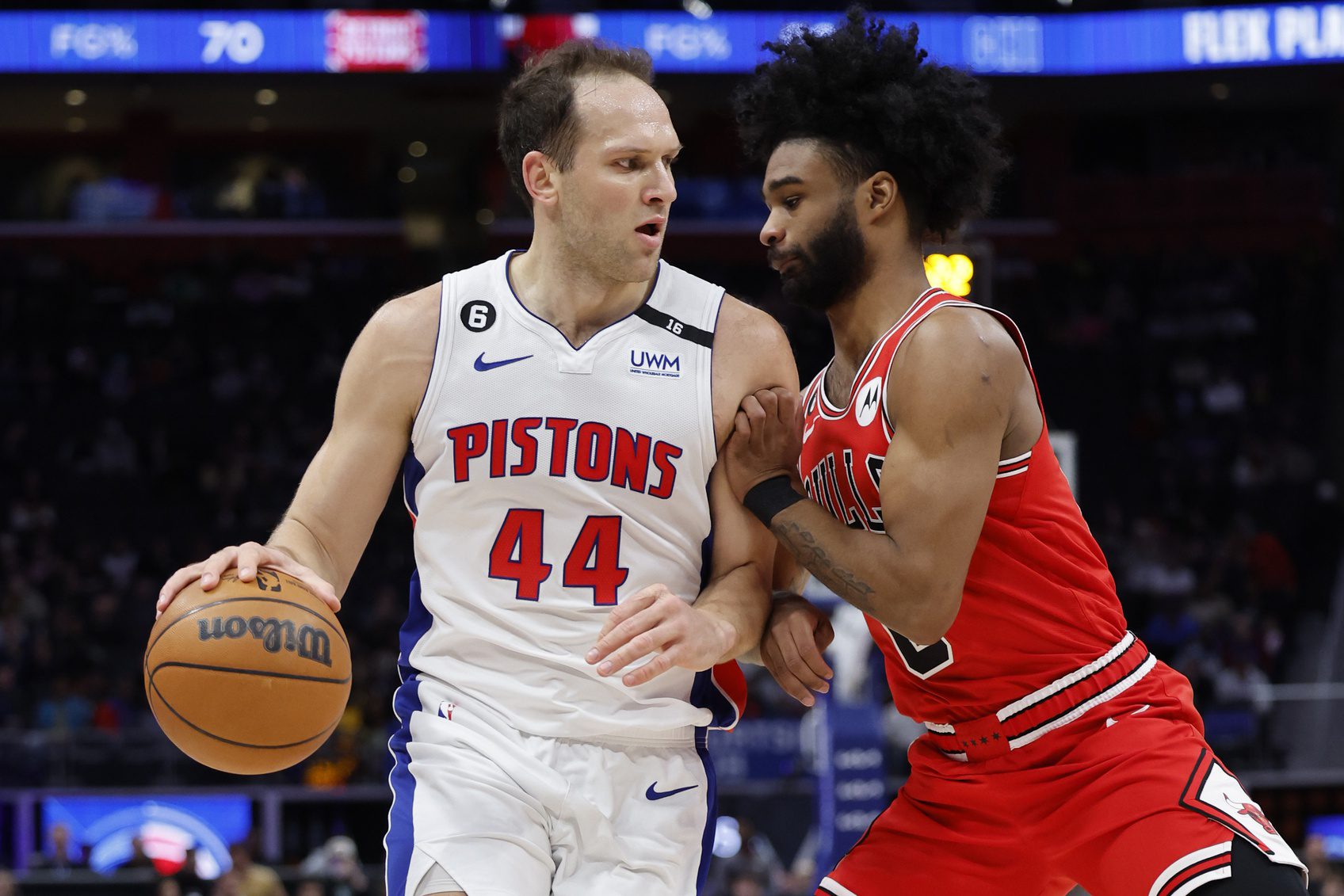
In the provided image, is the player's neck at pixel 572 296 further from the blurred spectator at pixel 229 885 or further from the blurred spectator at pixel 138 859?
the blurred spectator at pixel 138 859

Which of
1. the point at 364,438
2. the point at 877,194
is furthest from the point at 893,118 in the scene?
the point at 364,438

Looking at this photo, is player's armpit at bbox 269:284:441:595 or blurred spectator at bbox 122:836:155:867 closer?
player's armpit at bbox 269:284:441:595

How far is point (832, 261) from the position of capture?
4.17m

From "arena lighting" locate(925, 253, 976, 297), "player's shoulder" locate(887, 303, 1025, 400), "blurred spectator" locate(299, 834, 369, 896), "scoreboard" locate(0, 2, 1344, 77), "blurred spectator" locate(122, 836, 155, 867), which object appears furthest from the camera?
"scoreboard" locate(0, 2, 1344, 77)

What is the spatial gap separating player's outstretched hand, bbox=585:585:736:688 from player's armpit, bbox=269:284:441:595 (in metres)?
0.77

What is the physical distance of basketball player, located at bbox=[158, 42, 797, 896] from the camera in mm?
3674

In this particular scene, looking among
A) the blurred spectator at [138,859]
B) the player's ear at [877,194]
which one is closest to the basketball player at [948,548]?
the player's ear at [877,194]

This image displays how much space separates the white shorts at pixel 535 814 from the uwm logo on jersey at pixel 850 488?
0.79m

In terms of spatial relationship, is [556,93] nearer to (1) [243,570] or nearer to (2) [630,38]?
(1) [243,570]

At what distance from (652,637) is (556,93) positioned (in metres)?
1.46

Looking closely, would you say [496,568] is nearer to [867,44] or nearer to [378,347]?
[378,347]

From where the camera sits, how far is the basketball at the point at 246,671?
3424 mm

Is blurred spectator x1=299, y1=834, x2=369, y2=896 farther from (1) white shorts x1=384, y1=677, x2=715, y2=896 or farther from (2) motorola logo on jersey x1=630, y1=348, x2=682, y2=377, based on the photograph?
(2) motorola logo on jersey x1=630, y1=348, x2=682, y2=377

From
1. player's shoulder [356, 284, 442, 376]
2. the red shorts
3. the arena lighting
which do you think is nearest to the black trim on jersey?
player's shoulder [356, 284, 442, 376]
